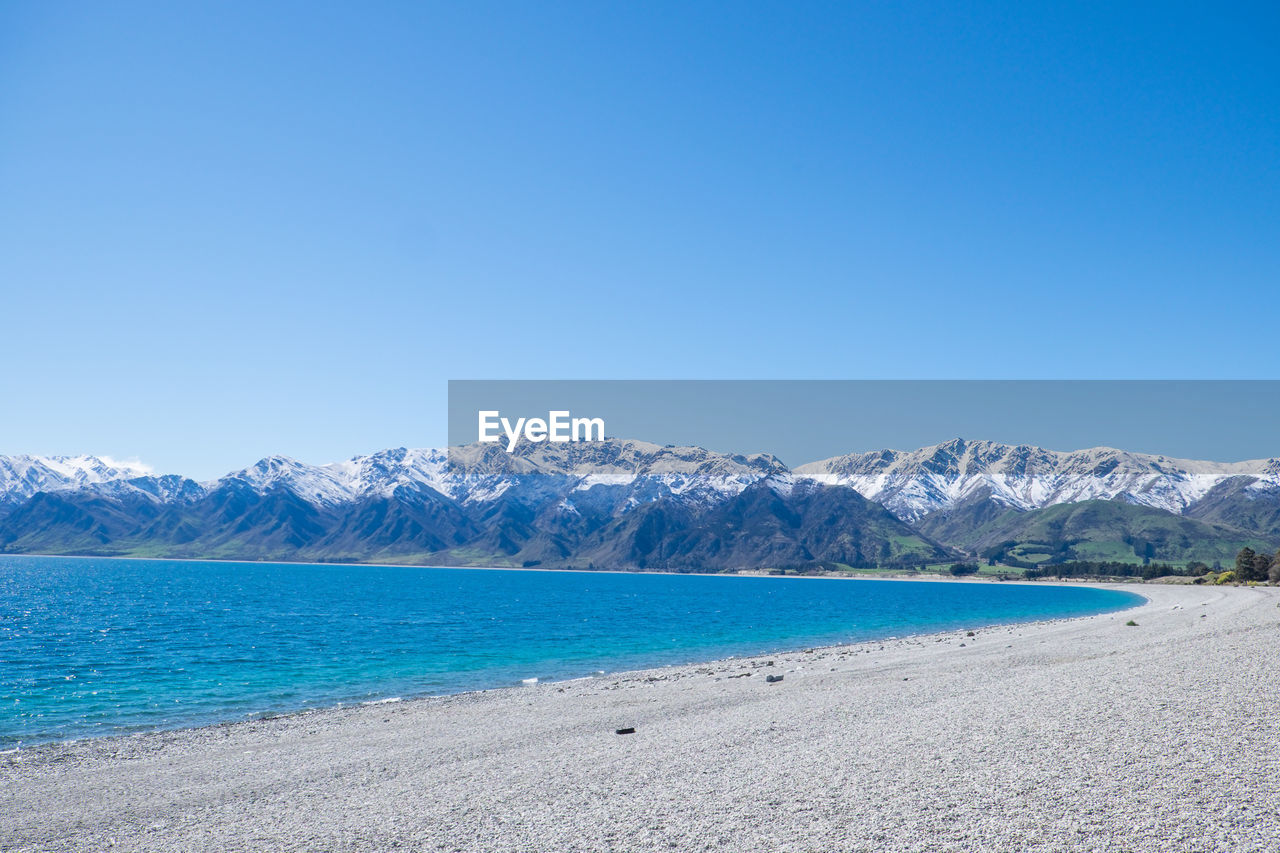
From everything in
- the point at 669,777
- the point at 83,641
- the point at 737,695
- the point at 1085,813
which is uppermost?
the point at 1085,813

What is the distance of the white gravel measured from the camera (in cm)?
1480

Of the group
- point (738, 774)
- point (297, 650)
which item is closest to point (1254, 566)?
point (297, 650)

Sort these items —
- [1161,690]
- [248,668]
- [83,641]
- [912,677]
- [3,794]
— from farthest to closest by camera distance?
1. [83,641]
2. [248,668]
3. [912,677]
4. [1161,690]
5. [3,794]

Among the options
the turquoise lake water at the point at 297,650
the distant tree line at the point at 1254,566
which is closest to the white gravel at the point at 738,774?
the turquoise lake water at the point at 297,650

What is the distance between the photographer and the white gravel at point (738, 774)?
14.8 m

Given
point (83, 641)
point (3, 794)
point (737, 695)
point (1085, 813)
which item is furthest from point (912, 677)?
point (83, 641)

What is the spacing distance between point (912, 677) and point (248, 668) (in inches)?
1810

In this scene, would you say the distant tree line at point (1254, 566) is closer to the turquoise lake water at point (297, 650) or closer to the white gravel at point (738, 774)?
the turquoise lake water at point (297, 650)

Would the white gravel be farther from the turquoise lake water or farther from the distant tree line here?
the distant tree line

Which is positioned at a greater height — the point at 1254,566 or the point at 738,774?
the point at 738,774

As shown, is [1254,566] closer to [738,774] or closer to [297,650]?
[297,650]

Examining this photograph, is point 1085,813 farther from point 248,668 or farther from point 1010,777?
point 248,668

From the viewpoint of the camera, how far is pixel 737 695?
→ 35.6 metres

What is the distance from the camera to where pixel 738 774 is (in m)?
19.5
